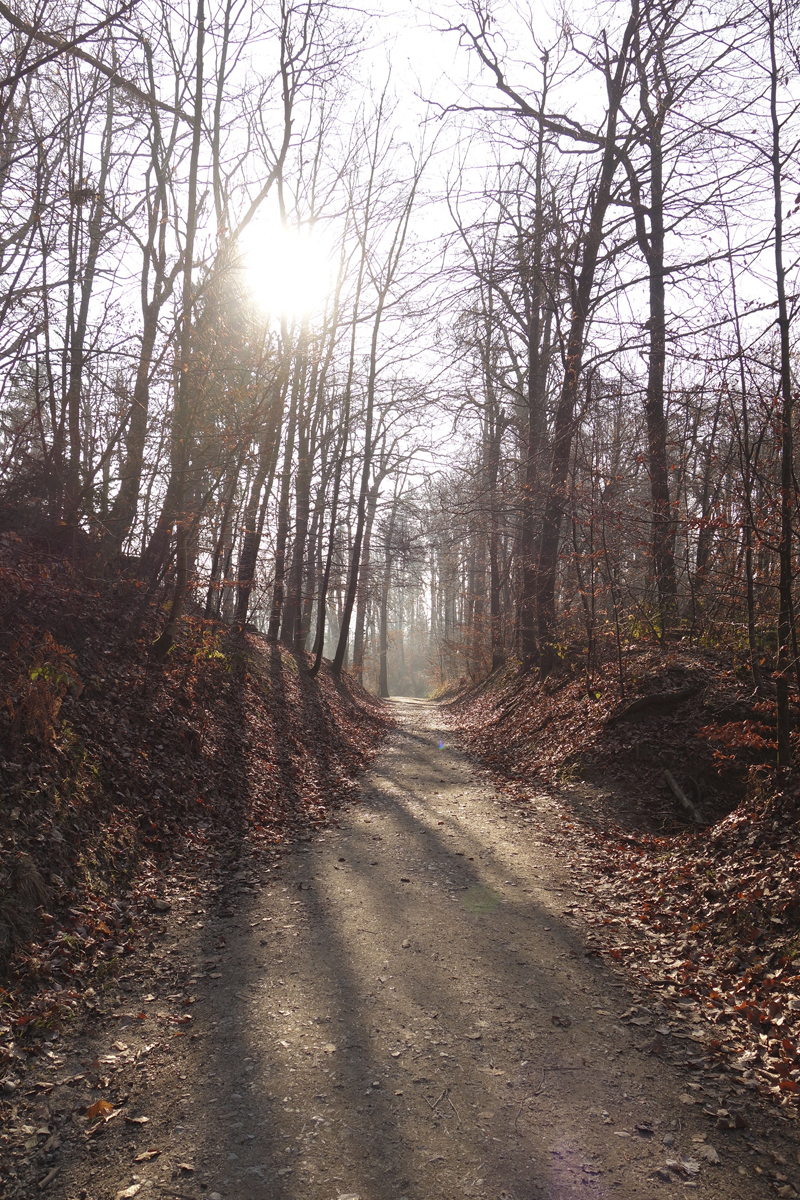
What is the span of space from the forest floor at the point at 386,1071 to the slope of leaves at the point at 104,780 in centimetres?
36

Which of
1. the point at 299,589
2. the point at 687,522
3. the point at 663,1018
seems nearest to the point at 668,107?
the point at 687,522

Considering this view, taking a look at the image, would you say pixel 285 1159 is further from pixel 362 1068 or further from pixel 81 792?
pixel 81 792

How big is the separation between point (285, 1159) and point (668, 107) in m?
11.0

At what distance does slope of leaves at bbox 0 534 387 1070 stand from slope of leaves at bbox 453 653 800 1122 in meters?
3.63

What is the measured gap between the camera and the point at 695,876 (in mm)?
5902

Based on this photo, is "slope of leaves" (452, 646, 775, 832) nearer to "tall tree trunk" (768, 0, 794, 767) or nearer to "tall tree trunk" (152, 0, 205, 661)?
"tall tree trunk" (768, 0, 794, 767)

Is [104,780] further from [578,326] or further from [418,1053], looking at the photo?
[578,326]

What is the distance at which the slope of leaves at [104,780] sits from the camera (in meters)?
4.47

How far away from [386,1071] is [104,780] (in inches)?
163

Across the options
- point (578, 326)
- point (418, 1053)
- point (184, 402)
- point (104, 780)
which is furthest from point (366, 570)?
point (418, 1053)

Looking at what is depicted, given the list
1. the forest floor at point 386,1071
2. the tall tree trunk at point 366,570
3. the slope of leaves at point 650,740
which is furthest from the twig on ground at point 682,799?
the tall tree trunk at point 366,570

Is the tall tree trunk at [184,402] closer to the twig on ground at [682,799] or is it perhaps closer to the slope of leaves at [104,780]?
the slope of leaves at [104,780]

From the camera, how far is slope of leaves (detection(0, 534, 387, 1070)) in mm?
4469

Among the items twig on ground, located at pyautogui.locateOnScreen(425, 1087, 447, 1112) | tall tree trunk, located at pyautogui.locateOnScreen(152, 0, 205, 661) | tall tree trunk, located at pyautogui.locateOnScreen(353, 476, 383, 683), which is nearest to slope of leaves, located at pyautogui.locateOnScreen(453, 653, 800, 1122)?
twig on ground, located at pyautogui.locateOnScreen(425, 1087, 447, 1112)
